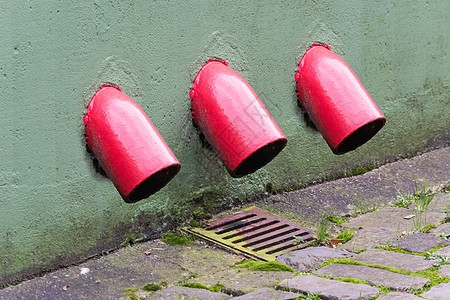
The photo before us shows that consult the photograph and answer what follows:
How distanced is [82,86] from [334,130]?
4.85 ft

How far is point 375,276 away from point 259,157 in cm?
105

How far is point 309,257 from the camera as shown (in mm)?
3502

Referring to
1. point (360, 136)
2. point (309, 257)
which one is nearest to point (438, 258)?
point (309, 257)

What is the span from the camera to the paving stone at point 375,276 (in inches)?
120

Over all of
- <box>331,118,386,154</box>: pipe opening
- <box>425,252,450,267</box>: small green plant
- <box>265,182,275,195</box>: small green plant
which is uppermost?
<box>331,118,386,154</box>: pipe opening

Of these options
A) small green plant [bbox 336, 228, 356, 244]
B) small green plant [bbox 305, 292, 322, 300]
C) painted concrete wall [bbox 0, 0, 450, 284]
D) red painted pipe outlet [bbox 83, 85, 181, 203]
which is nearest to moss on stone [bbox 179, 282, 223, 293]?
small green plant [bbox 305, 292, 322, 300]

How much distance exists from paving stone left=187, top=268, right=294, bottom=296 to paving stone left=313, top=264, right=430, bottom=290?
0.66 feet

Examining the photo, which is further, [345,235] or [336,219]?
[336,219]

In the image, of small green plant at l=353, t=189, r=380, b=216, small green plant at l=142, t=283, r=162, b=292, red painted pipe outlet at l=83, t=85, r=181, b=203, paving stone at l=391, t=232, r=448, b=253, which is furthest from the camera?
small green plant at l=353, t=189, r=380, b=216

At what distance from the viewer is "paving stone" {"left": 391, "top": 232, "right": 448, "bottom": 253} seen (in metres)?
3.56

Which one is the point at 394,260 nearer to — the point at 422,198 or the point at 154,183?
the point at 422,198

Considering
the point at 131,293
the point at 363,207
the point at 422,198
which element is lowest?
the point at 131,293

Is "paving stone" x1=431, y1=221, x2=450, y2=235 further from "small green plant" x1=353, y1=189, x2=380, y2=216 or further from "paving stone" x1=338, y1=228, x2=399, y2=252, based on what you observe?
"small green plant" x1=353, y1=189, x2=380, y2=216

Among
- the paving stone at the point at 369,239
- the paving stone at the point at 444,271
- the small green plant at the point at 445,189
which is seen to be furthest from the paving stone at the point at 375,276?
the small green plant at the point at 445,189
